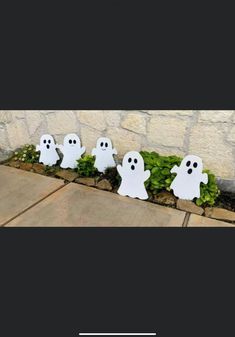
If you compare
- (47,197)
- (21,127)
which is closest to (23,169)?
(21,127)

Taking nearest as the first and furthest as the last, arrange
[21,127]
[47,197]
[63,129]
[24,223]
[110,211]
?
[24,223]
[110,211]
[47,197]
[63,129]
[21,127]

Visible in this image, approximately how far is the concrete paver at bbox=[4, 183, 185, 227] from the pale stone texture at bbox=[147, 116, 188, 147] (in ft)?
1.90

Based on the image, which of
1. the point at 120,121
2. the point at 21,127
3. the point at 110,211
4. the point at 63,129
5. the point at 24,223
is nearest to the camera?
the point at 24,223

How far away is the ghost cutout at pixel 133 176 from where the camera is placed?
2.46 m

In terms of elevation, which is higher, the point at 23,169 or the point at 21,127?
the point at 21,127

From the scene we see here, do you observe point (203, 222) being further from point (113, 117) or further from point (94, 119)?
point (94, 119)

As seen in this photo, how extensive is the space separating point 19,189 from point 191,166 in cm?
150

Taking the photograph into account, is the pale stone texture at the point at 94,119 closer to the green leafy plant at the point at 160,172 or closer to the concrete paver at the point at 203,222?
the green leafy plant at the point at 160,172

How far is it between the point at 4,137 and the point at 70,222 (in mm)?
1709

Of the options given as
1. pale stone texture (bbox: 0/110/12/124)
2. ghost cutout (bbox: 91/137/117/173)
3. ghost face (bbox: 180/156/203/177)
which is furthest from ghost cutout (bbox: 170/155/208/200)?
pale stone texture (bbox: 0/110/12/124)

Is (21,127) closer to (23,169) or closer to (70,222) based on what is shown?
(23,169)

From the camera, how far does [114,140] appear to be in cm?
278

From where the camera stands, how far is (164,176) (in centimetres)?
246

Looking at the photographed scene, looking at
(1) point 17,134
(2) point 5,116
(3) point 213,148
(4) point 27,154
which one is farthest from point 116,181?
(2) point 5,116
